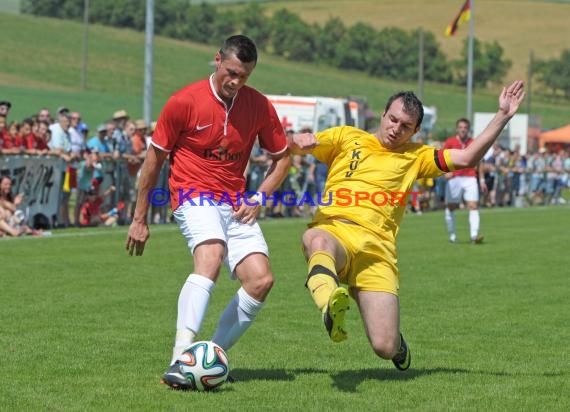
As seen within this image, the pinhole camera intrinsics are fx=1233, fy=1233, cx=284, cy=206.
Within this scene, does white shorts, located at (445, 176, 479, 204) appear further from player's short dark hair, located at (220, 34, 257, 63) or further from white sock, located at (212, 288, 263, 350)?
player's short dark hair, located at (220, 34, 257, 63)

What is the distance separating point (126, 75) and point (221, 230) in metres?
72.2

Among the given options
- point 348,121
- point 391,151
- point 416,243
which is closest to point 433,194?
point 348,121

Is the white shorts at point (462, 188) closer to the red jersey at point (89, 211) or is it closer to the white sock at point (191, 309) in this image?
the red jersey at point (89, 211)

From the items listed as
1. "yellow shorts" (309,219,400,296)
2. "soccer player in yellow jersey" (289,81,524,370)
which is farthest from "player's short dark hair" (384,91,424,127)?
"yellow shorts" (309,219,400,296)

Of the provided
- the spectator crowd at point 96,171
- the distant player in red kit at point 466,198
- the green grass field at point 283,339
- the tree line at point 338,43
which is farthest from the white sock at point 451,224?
the tree line at point 338,43

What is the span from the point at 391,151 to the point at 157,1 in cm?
9819

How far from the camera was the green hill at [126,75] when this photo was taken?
2660 inches

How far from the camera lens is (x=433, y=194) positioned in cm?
3509

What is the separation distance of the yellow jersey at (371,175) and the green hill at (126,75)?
50240 millimetres

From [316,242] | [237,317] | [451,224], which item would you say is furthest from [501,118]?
[451,224]

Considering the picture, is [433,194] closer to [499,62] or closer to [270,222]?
[270,222]

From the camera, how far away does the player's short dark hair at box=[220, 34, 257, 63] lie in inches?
289

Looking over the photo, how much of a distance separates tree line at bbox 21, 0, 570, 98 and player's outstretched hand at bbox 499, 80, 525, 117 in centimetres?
9409

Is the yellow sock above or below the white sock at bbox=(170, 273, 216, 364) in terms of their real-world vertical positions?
above
